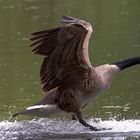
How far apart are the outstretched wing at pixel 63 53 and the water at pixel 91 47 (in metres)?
0.80

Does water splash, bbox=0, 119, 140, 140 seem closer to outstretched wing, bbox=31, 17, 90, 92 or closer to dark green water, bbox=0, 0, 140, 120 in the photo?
dark green water, bbox=0, 0, 140, 120

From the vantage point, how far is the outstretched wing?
849 cm

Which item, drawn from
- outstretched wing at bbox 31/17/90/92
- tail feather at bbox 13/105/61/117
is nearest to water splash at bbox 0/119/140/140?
tail feather at bbox 13/105/61/117

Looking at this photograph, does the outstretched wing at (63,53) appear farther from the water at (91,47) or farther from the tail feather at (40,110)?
the water at (91,47)

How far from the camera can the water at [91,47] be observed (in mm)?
10344

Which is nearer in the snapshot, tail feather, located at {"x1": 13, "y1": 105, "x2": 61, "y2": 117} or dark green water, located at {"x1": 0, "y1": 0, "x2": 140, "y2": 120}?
tail feather, located at {"x1": 13, "y1": 105, "x2": 61, "y2": 117}

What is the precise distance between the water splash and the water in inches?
5.3

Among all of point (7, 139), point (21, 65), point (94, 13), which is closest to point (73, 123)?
point (7, 139)

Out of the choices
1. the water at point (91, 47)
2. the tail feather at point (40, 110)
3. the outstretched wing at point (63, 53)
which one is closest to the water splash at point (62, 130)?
the water at point (91, 47)

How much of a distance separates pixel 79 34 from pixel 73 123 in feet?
5.23

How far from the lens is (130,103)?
1020cm

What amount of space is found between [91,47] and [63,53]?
20.1ft

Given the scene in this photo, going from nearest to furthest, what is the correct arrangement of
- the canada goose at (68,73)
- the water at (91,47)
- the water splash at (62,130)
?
the canada goose at (68,73) → the water splash at (62,130) → the water at (91,47)

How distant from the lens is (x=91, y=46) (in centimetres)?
1512
